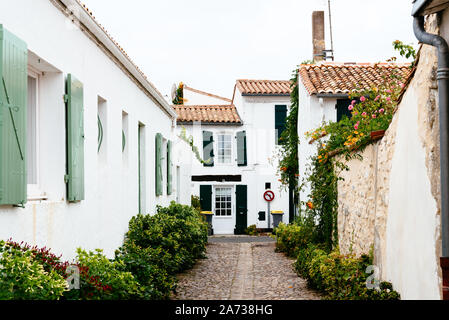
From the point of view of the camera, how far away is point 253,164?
24406 mm

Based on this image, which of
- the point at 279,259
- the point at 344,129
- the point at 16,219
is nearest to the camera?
the point at 16,219

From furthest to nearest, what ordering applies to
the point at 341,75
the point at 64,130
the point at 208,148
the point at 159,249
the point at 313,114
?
the point at 208,148
the point at 341,75
the point at 313,114
the point at 159,249
the point at 64,130

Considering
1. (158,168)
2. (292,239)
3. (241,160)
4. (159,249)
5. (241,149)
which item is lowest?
(292,239)

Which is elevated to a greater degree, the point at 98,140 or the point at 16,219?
the point at 98,140

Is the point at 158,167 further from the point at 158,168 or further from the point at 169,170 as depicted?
the point at 169,170

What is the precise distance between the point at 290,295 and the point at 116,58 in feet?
15.1

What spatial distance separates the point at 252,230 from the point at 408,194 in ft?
60.9

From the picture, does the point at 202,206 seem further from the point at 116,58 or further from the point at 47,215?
the point at 47,215

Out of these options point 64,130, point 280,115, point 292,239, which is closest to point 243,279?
point 292,239

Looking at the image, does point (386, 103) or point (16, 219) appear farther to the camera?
point (386, 103)

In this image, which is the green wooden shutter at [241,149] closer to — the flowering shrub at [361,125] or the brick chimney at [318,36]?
the brick chimney at [318,36]

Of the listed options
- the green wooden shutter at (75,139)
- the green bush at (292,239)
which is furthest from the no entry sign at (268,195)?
the green wooden shutter at (75,139)

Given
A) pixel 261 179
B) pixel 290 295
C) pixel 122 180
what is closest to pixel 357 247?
pixel 290 295

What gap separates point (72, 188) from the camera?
6301mm
